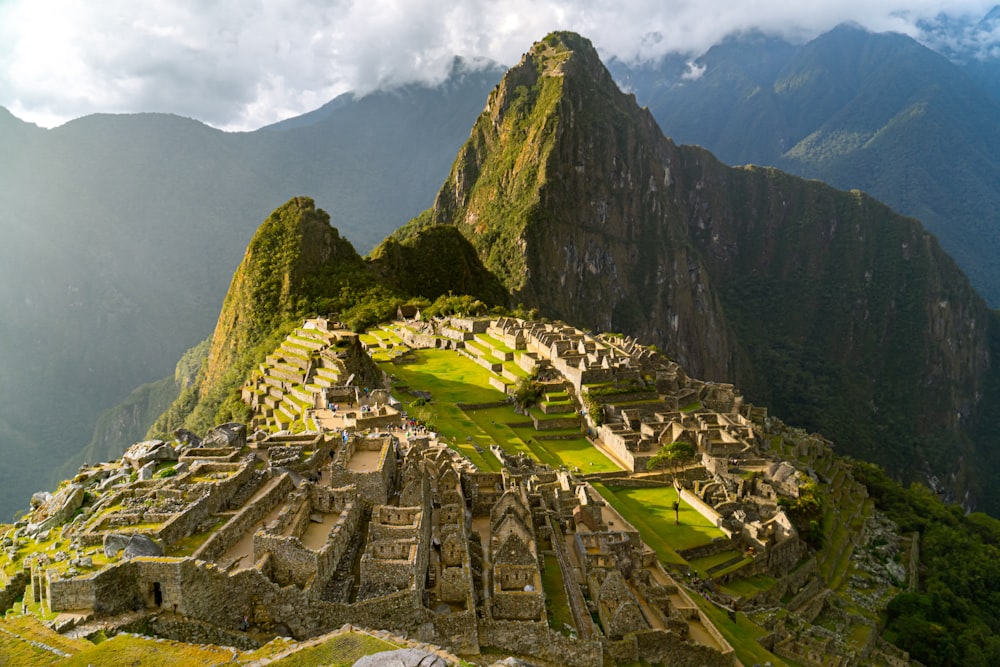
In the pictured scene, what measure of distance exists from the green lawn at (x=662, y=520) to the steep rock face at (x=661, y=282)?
9647 centimetres

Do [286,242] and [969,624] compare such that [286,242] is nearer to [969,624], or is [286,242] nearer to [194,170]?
[969,624]

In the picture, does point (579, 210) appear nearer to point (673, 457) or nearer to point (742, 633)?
point (673, 457)

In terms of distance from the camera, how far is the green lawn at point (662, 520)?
2638cm

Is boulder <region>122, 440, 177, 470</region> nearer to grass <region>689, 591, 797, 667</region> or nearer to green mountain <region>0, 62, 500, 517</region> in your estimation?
grass <region>689, 591, 797, 667</region>

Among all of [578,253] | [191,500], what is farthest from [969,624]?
[578,253]

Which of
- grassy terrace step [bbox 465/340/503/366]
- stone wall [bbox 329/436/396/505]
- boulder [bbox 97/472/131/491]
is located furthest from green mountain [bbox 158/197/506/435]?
stone wall [bbox 329/436/396/505]

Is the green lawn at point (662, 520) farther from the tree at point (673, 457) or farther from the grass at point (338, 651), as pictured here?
the grass at point (338, 651)

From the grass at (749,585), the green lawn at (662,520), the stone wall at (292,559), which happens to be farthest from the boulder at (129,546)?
the grass at (749,585)

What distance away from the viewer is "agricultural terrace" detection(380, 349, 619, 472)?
32.0 meters

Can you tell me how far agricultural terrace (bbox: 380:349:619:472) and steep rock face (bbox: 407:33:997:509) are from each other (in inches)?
3192

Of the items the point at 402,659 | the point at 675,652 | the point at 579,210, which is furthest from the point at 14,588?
the point at 579,210

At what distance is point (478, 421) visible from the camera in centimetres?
3775

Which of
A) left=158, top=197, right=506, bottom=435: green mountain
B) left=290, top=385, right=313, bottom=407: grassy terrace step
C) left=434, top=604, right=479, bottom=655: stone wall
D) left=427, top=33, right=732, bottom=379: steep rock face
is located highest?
left=427, top=33, right=732, bottom=379: steep rock face

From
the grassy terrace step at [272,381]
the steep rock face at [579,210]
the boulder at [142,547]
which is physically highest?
the steep rock face at [579,210]
